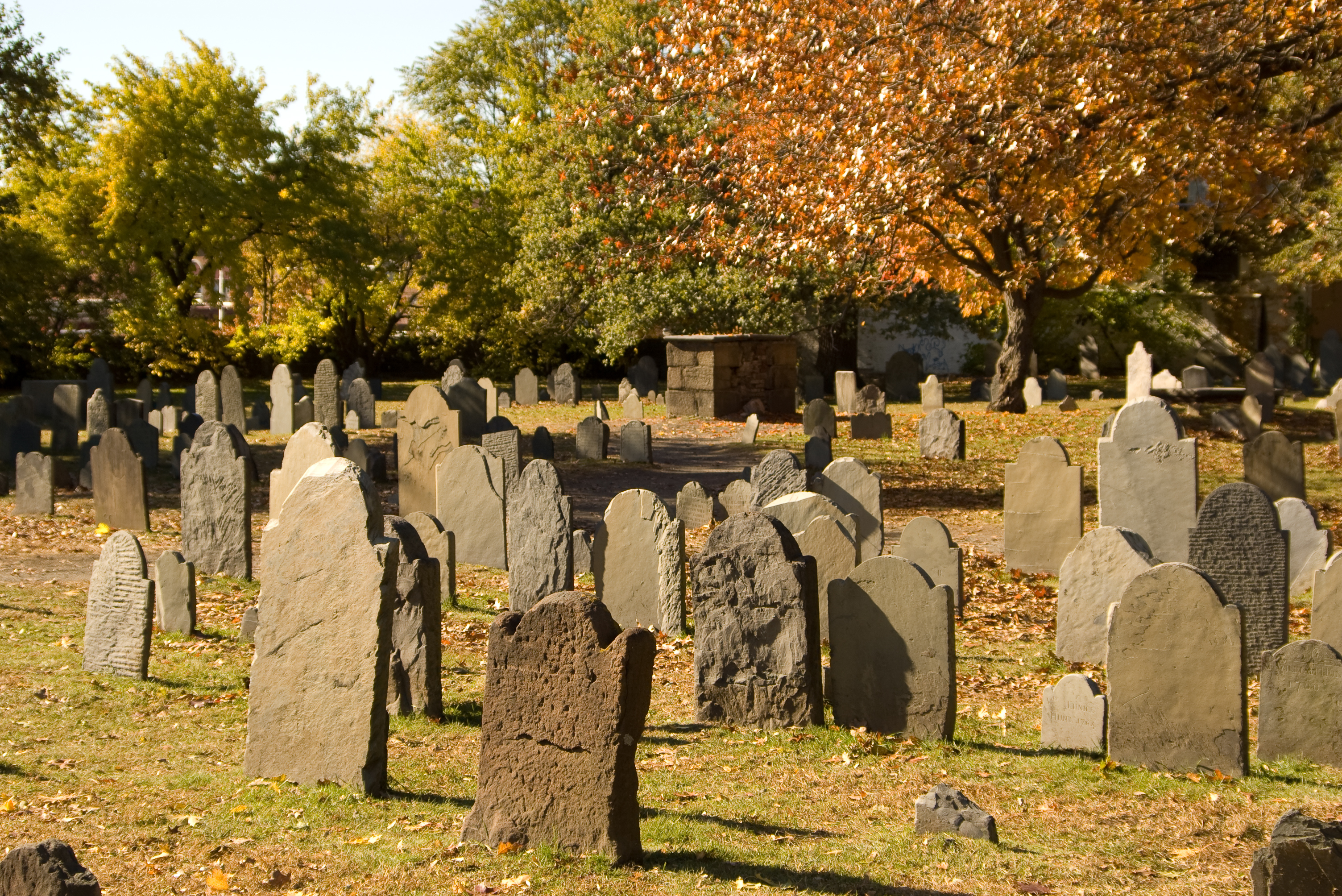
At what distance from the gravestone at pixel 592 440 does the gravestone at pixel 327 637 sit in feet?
41.1

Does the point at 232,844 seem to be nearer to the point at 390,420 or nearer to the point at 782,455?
the point at 782,455

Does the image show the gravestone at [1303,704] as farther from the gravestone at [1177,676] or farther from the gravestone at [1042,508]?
the gravestone at [1042,508]

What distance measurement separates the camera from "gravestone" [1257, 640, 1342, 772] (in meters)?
5.73

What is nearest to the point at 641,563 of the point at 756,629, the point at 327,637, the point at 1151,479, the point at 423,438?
the point at 756,629

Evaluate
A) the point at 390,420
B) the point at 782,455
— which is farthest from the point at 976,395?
the point at 782,455

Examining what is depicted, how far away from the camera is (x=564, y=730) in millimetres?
4617

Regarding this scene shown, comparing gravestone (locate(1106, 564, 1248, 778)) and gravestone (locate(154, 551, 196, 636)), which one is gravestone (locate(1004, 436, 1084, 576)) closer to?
gravestone (locate(1106, 564, 1248, 778))

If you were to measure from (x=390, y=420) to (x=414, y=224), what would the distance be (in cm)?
1373

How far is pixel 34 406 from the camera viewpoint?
21094 mm

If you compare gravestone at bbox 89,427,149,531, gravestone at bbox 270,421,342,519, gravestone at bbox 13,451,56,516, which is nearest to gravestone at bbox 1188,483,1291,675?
gravestone at bbox 270,421,342,519

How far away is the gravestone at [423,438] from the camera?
43.9 feet

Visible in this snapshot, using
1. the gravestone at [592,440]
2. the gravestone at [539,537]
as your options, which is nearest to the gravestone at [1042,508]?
the gravestone at [539,537]

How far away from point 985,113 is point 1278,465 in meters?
4.48

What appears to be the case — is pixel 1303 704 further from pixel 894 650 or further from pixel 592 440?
pixel 592 440
